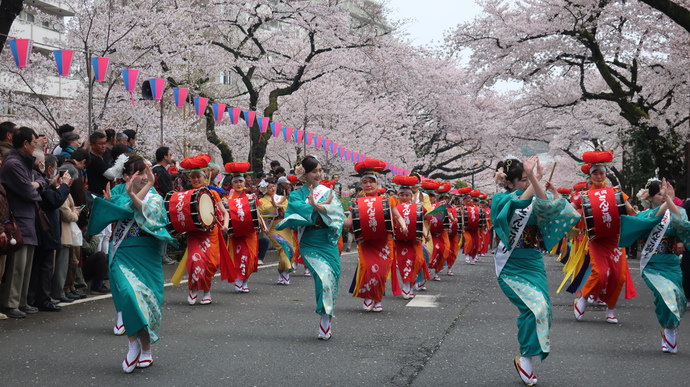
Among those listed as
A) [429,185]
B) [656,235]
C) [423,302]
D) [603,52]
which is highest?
[603,52]

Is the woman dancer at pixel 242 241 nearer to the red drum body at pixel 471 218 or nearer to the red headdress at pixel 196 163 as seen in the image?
the red headdress at pixel 196 163

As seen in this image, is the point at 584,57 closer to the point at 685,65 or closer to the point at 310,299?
the point at 685,65

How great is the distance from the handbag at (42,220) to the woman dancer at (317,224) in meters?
2.70

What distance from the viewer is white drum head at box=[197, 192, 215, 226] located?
30.7ft

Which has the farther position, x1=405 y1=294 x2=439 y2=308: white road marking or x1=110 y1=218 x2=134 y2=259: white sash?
x1=405 y1=294 x2=439 y2=308: white road marking

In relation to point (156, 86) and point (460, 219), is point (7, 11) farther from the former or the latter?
point (460, 219)

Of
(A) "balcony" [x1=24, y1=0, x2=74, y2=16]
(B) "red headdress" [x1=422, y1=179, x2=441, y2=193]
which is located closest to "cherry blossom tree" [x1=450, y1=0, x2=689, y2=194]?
(B) "red headdress" [x1=422, y1=179, x2=441, y2=193]

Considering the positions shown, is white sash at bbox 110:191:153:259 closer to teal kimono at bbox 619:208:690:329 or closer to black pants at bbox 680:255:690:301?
teal kimono at bbox 619:208:690:329

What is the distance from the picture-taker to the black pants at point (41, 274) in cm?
909

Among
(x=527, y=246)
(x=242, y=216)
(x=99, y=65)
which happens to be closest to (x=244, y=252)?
(x=242, y=216)

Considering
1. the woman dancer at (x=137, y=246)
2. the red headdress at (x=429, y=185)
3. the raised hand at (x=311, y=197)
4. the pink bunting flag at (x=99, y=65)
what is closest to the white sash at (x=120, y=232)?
the woman dancer at (x=137, y=246)

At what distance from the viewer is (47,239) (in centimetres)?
892

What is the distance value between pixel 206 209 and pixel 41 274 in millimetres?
1988

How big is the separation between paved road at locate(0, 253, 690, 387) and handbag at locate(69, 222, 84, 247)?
758 mm
